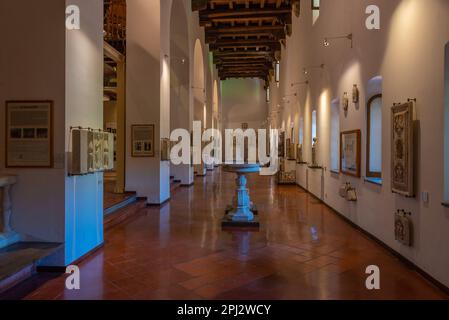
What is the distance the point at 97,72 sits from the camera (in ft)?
17.0

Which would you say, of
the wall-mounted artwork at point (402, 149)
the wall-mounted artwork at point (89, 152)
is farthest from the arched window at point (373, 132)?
the wall-mounted artwork at point (89, 152)

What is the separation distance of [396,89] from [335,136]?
3.68 metres

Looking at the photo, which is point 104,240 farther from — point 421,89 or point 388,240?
point 421,89

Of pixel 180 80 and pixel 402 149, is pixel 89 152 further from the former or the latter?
pixel 180 80

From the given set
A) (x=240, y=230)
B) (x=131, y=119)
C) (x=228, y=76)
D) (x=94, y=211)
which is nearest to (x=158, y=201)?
(x=131, y=119)

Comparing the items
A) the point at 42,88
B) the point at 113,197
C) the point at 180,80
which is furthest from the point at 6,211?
the point at 180,80

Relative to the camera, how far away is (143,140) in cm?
893

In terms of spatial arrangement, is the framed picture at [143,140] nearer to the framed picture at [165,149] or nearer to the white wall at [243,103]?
the framed picture at [165,149]

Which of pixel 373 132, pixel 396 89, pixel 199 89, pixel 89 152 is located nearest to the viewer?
pixel 89 152

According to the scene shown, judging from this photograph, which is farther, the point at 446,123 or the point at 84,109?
the point at 84,109

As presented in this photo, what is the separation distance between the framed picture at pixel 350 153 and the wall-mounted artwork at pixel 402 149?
1.74 meters

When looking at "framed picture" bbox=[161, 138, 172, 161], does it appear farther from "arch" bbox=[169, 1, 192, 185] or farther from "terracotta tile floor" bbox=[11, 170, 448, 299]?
"arch" bbox=[169, 1, 192, 185]

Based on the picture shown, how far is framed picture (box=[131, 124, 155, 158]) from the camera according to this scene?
Result: 8.91 meters

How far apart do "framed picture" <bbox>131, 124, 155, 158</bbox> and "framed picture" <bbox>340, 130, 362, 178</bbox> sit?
440 cm
